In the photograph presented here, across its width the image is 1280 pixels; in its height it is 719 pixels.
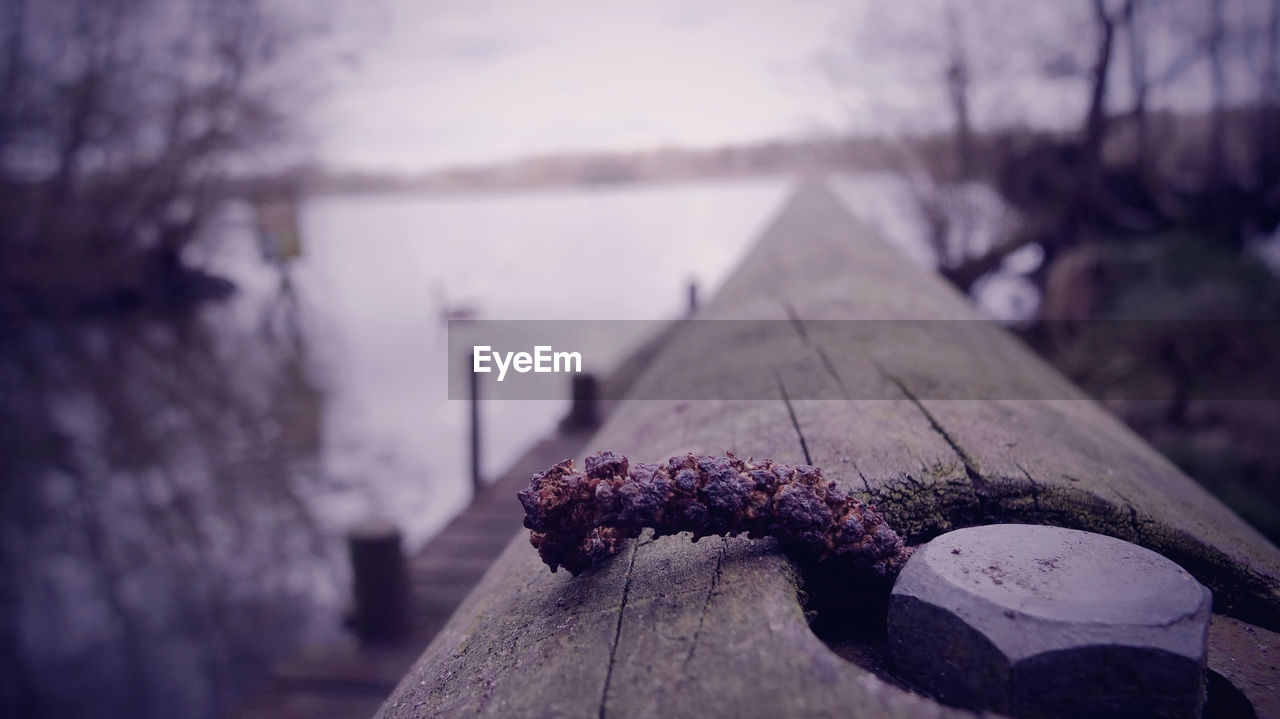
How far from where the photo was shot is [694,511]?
0.93m

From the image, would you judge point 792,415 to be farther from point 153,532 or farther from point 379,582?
point 153,532

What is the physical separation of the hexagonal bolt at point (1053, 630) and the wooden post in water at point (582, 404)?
18.0 ft

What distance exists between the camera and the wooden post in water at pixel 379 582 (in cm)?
367

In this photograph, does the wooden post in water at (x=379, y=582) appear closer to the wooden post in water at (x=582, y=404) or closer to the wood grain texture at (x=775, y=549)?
the wood grain texture at (x=775, y=549)

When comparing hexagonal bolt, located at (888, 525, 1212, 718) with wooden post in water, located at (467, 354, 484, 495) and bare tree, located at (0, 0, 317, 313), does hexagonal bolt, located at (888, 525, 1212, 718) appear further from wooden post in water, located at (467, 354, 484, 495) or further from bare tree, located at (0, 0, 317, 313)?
bare tree, located at (0, 0, 317, 313)

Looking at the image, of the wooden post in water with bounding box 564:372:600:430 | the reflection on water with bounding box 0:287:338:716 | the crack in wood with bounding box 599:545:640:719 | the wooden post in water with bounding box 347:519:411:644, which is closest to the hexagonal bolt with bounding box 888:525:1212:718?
the crack in wood with bounding box 599:545:640:719

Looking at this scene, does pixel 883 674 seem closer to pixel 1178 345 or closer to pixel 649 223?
pixel 1178 345

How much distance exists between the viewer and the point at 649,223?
39.8m

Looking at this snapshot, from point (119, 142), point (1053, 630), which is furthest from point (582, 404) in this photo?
point (119, 142)

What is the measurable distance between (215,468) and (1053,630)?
9458 mm

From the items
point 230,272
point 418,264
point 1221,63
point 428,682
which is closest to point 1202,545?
point 428,682

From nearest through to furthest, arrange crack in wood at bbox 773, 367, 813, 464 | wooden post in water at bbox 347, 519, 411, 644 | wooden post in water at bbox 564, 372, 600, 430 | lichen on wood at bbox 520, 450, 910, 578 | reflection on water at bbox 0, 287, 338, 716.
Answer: lichen on wood at bbox 520, 450, 910, 578, crack in wood at bbox 773, 367, 813, 464, wooden post in water at bbox 347, 519, 411, 644, reflection on water at bbox 0, 287, 338, 716, wooden post in water at bbox 564, 372, 600, 430

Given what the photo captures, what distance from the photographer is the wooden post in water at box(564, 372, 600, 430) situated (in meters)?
6.37

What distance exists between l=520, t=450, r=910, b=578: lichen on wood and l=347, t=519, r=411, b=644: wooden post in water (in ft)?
9.74
